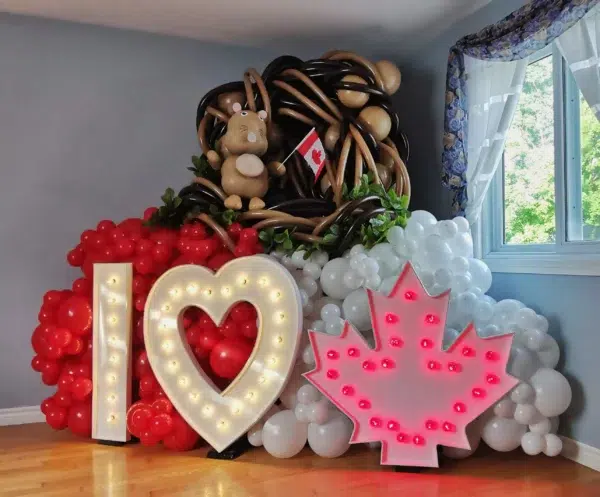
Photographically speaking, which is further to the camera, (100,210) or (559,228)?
(100,210)

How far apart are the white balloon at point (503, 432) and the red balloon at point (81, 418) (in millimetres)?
1556

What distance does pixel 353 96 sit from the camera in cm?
274

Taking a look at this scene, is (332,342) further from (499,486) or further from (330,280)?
(499,486)

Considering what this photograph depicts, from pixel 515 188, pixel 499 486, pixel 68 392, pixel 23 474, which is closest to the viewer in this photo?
pixel 499 486

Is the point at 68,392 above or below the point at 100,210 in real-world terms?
below

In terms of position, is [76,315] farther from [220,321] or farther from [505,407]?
[505,407]

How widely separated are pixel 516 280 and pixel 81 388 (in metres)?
1.84

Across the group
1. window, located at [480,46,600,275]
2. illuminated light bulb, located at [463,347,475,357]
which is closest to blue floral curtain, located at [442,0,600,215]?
window, located at [480,46,600,275]

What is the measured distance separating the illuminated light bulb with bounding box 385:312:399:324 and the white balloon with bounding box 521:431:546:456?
24.1 inches

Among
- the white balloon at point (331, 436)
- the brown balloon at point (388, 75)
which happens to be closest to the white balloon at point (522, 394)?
the white balloon at point (331, 436)

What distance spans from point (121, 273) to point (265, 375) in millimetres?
738

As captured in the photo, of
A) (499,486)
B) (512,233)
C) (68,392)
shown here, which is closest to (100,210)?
(68,392)

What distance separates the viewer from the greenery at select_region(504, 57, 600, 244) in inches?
91.8

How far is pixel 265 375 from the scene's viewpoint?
2252mm
